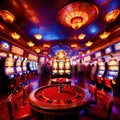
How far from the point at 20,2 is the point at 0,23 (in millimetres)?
2184

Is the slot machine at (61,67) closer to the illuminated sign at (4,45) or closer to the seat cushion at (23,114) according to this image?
the illuminated sign at (4,45)

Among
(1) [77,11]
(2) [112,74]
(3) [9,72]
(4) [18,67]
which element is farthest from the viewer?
(4) [18,67]

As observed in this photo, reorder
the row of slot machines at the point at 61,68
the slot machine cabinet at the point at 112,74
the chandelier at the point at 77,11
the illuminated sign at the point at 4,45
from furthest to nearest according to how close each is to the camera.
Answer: the row of slot machines at the point at 61,68
the illuminated sign at the point at 4,45
the slot machine cabinet at the point at 112,74
the chandelier at the point at 77,11

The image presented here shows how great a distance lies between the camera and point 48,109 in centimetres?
169

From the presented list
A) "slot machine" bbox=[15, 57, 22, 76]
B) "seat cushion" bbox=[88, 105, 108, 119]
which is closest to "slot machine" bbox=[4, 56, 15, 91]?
"slot machine" bbox=[15, 57, 22, 76]

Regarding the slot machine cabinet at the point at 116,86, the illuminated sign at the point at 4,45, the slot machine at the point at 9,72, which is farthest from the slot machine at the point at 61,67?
the slot machine cabinet at the point at 116,86

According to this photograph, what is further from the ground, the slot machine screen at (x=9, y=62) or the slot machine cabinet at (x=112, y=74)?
the slot machine screen at (x=9, y=62)

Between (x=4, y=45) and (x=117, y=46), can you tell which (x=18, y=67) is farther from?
(x=117, y=46)

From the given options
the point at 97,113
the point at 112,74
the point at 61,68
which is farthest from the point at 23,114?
the point at 61,68

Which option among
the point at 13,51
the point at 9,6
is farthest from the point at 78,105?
the point at 13,51

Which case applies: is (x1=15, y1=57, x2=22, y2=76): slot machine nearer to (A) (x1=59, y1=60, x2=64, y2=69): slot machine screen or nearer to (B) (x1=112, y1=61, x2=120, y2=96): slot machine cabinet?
(A) (x1=59, y1=60, x2=64, y2=69): slot machine screen

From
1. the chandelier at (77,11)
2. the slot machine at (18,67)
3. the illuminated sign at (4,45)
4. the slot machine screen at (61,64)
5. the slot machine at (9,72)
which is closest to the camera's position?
the chandelier at (77,11)

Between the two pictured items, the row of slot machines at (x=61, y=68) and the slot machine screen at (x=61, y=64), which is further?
the slot machine screen at (x=61, y=64)

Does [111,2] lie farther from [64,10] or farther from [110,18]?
[64,10]
